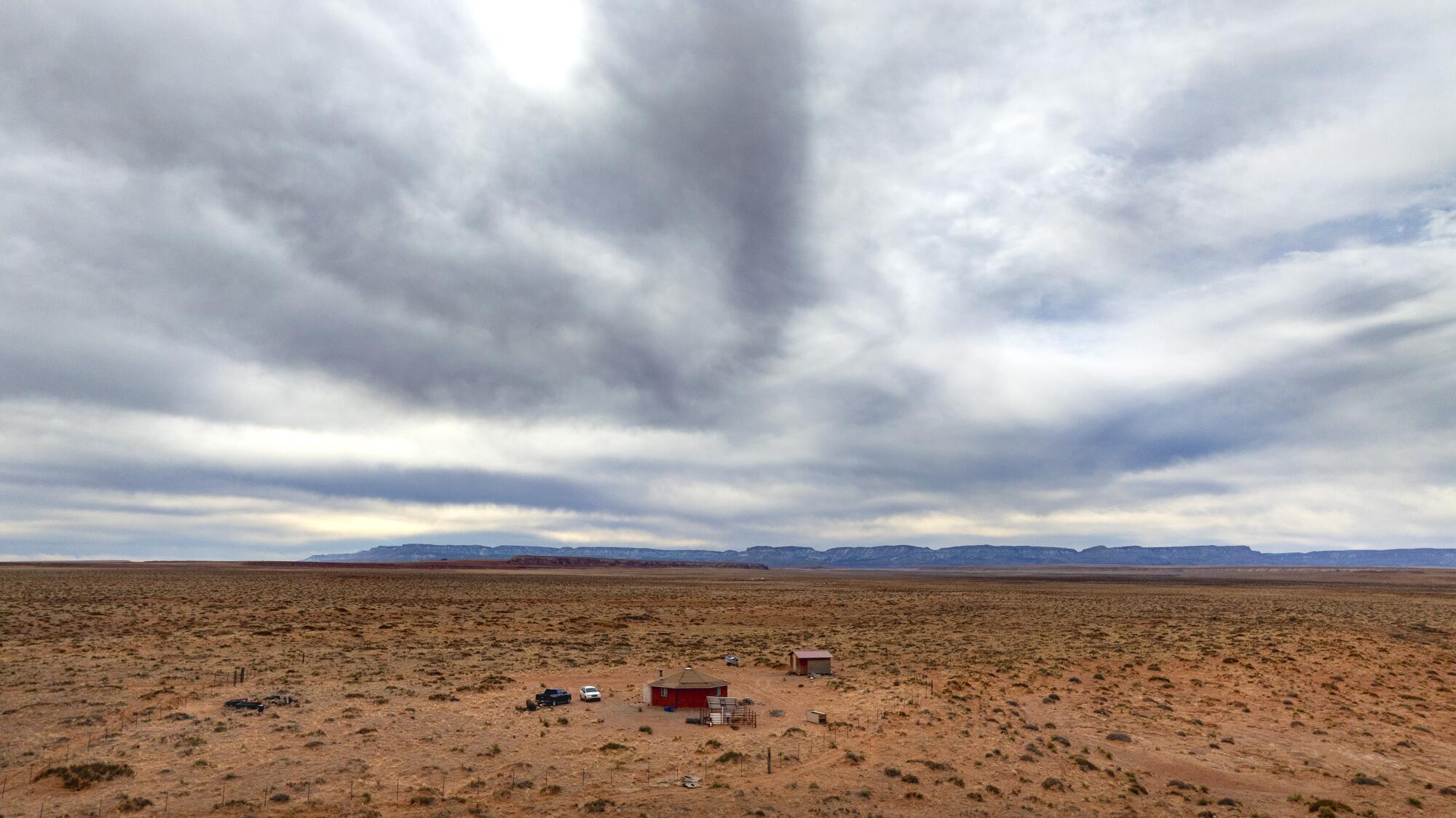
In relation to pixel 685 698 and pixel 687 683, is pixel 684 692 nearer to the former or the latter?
pixel 685 698

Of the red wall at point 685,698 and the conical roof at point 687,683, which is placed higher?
the conical roof at point 687,683

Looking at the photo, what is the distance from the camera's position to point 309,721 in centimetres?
3403

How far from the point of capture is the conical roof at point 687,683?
38.8 meters

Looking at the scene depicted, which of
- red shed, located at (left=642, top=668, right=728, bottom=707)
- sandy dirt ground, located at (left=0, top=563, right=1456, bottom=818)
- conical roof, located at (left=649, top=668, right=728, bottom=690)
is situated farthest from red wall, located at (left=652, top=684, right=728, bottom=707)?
sandy dirt ground, located at (left=0, top=563, right=1456, bottom=818)

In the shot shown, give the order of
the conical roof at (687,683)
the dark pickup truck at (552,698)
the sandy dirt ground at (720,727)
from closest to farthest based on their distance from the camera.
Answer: the sandy dirt ground at (720,727), the dark pickup truck at (552,698), the conical roof at (687,683)

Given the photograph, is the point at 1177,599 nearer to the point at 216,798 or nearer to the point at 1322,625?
the point at 1322,625

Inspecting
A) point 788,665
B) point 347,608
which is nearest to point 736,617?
point 788,665

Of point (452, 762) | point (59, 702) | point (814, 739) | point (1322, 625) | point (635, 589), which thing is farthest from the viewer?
point (635, 589)

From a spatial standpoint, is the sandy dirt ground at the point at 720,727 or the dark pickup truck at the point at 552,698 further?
the dark pickup truck at the point at 552,698

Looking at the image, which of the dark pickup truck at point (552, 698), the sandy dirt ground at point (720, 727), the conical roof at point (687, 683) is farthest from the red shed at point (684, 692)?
the dark pickup truck at point (552, 698)

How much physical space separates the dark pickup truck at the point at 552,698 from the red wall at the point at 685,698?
4.37 metres

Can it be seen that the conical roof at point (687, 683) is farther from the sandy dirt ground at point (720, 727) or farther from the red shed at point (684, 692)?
the sandy dirt ground at point (720, 727)

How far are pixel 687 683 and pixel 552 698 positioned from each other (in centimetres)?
664

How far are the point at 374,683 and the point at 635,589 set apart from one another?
88.2m
